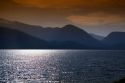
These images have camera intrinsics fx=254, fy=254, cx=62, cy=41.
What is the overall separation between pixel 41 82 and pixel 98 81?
23641mm

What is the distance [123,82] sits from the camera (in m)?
71.2

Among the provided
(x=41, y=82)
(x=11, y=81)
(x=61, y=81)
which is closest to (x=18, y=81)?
(x=11, y=81)

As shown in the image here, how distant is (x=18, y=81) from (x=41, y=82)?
10694 mm

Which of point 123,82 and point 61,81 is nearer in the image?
point 123,82

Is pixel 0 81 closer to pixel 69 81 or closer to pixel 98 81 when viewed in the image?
pixel 69 81

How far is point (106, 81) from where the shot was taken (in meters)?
105

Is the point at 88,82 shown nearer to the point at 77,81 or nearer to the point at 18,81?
the point at 77,81

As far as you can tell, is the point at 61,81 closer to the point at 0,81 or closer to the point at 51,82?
the point at 51,82

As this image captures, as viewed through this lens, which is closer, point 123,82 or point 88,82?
point 123,82

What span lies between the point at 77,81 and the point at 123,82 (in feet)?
123

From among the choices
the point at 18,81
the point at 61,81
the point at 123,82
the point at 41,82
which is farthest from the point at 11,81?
the point at 123,82

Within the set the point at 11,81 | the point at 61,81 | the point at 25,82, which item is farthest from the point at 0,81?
the point at 61,81

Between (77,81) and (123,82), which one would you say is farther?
(77,81)

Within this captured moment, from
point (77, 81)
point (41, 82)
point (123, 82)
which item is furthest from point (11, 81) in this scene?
point (123, 82)
